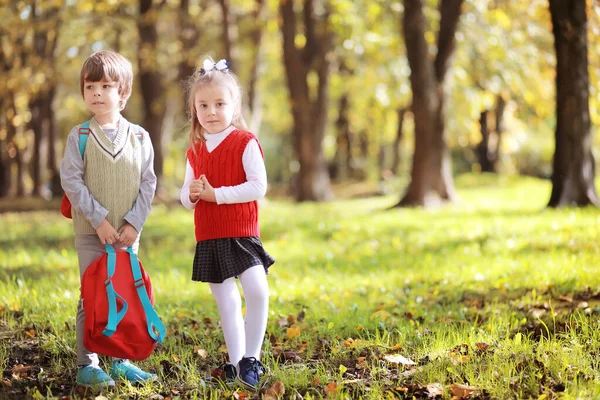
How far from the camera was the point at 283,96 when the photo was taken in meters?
26.7

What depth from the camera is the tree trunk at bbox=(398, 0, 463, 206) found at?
1288cm

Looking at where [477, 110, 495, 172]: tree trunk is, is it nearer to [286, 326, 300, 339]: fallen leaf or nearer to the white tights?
[286, 326, 300, 339]: fallen leaf

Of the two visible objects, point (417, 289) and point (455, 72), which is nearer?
point (417, 289)

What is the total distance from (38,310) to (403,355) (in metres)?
2.94

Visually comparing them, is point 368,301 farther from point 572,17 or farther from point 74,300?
point 572,17

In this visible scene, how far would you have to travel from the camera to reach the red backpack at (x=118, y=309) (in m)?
3.63

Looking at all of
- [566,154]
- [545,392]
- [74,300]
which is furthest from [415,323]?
[566,154]

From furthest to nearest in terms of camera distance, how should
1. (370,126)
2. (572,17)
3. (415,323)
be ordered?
(370,126), (572,17), (415,323)

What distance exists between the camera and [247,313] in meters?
3.85

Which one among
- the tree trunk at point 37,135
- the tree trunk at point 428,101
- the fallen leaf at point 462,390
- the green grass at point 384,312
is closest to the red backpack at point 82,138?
the green grass at point 384,312

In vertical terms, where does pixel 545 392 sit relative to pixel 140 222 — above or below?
below

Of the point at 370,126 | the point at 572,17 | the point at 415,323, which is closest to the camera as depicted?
the point at 415,323

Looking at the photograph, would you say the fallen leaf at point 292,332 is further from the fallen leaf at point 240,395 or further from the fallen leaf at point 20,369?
the fallen leaf at point 20,369

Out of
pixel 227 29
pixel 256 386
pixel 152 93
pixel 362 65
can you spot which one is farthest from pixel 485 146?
pixel 256 386
